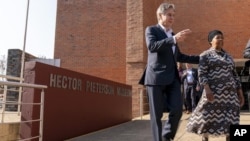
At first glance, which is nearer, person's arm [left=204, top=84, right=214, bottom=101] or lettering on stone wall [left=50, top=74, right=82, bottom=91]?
person's arm [left=204, top=84, right=214, bottom=101]

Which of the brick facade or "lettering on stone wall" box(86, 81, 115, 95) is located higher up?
the brick facade

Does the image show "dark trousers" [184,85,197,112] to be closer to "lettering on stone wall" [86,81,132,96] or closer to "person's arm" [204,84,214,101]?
"lettering on stone wall" [86,81,132,96]

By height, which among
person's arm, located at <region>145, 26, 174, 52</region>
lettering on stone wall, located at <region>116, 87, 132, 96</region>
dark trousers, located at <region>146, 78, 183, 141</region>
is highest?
person's arm, located at <region>145, 26, 174, 52</region>

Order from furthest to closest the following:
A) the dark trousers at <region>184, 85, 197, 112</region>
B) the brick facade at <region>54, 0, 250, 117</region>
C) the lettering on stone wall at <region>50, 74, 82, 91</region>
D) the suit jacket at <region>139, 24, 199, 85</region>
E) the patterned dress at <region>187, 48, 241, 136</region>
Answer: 1. the brick facade at <region>54, 0, 250, 117</region>
2. the dark trousers at <region>184, 85, 197, 112</region>
3. the lettering on stone wall at <region>50, 74, 82, 91</region>
4. the patterned dress at <region>187, 48, 241, 136</region>
5. the suit jacket at <region>139, 24, 199, 85</region>

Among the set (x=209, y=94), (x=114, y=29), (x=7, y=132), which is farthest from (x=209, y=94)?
(x=114, y=29)

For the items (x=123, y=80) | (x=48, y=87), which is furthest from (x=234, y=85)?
(x=123, y=80)

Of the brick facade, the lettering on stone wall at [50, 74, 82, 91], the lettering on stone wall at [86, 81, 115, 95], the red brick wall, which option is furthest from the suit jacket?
the red brick wall

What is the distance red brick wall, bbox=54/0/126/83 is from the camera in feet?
50.7

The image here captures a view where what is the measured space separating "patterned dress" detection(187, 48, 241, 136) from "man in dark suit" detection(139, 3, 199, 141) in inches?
26.5

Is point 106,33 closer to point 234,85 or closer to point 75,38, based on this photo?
point 75,38

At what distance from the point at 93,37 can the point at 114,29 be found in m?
1.09

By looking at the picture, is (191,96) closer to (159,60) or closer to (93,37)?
(159,60)

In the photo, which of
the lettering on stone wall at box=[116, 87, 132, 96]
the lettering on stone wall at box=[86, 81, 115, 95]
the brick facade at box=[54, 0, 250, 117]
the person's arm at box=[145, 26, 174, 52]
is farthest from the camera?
the brick facade at box=[54, 0, 250, 117]

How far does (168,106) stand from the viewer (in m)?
3.51
